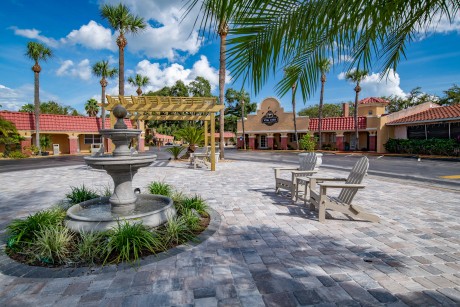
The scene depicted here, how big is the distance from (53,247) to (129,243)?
997mm

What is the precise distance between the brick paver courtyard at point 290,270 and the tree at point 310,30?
2051 mm

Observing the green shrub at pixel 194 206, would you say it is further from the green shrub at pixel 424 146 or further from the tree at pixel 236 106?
the tree at pixel 236 106

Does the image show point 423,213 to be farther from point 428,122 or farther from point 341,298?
point 428,122

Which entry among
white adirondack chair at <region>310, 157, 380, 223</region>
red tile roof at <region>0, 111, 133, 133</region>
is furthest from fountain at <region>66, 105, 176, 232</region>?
red tile roof at <region>0, 111, 133, 133</region>

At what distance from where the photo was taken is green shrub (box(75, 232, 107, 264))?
3221 millimetres

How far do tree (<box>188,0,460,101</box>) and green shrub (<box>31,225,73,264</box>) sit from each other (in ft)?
10.7

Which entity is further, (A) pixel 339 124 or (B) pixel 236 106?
(B) pixel 236 106

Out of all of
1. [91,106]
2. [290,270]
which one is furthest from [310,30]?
[91,106]

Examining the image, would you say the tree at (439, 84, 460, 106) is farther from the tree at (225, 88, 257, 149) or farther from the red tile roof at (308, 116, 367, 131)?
the tree at (225, 88, 257, 149)

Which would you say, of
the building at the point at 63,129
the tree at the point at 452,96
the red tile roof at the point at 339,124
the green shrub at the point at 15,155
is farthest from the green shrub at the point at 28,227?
the tree at the point at 452,96

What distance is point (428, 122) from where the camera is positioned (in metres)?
23.0

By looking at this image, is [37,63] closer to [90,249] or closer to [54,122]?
[54,122]

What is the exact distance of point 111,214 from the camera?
4.47m

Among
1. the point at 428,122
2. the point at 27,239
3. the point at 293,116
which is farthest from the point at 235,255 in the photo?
the point at 293,116
